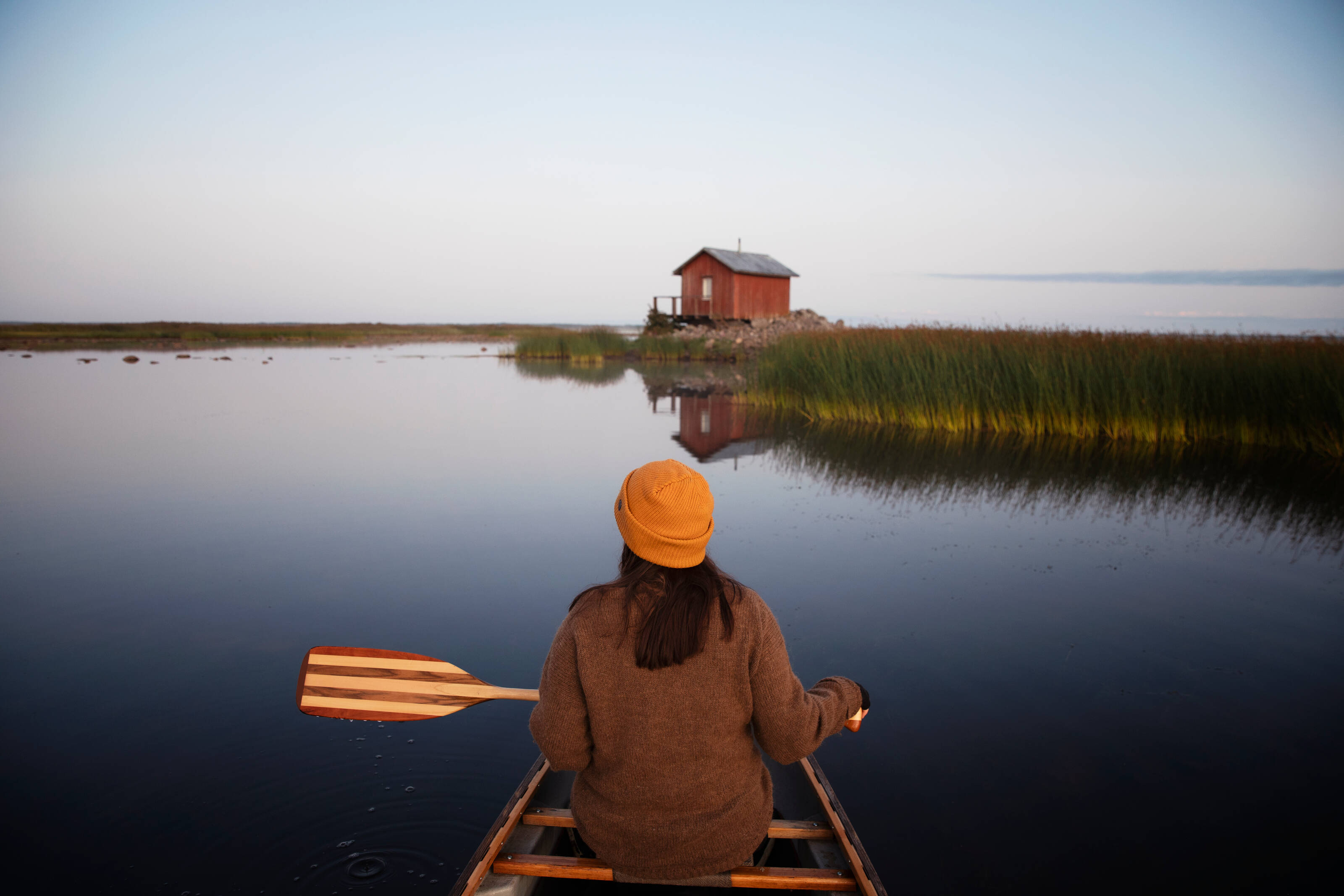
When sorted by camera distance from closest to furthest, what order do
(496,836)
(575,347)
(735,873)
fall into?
(735,873) → (496,836) → (575,347)

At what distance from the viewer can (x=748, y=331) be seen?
35.8 m

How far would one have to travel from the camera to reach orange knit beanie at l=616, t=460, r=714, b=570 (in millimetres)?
1710

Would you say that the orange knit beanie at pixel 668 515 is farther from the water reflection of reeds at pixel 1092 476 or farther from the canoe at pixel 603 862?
the water reflection of reeds at pixel 1092 476

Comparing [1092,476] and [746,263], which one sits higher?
[746,263]

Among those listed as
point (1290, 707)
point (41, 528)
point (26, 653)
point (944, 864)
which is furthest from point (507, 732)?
point (41, 528)

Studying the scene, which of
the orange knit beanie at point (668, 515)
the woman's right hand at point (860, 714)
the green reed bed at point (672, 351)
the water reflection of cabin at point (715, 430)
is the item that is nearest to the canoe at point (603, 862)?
the woman's right hand at point (860, 714)

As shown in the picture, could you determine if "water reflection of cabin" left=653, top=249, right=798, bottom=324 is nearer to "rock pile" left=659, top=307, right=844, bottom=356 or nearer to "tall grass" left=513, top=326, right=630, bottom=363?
"rock pile" left=659, top=307, right=844, bottom=356

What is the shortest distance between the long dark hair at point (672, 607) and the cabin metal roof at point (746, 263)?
36189 millimetres

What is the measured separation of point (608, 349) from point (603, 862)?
3399 cm

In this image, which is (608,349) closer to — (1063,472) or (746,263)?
(746,263)

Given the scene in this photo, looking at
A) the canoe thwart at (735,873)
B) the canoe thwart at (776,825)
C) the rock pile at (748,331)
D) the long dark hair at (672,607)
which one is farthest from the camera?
the rock pile at (748,331)

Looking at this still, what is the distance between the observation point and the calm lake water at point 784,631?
2836mm

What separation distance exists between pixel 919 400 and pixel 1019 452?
7.71ft

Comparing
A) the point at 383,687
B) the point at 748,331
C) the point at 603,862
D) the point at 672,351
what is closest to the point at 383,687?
the point at 383,687
